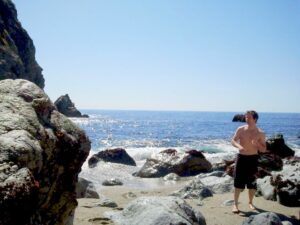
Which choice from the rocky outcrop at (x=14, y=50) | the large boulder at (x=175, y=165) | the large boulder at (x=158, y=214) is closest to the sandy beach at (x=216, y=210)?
the large boulder at (x=158, y=214)

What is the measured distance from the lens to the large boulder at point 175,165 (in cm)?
1673

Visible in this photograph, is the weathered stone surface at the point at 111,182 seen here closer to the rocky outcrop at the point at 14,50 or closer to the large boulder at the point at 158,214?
the large boulder at the point at 158,214

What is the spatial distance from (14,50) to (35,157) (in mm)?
46860

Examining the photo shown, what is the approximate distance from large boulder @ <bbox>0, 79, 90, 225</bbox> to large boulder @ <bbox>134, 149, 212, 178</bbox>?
473 inches

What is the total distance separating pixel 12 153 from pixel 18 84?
57.9 inches

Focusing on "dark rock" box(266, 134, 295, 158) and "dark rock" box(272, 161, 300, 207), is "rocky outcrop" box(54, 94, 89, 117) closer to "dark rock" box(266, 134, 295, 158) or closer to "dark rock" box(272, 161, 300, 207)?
"dark rock" box(266, 134, 295, 158)

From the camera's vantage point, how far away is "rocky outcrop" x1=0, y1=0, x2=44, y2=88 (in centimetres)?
4241

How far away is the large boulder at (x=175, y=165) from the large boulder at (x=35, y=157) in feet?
39.4

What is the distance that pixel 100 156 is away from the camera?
20.8 m

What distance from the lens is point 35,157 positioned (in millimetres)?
3492

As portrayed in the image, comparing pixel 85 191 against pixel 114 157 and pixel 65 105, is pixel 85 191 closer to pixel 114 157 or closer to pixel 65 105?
pixel 114 157

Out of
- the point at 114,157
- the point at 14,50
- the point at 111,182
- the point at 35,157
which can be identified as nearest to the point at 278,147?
the point at 114,157

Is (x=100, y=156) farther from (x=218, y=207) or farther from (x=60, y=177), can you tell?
(x=60, y=177)

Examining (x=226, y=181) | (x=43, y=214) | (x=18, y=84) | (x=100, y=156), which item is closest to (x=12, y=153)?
(x=43, y=214)
